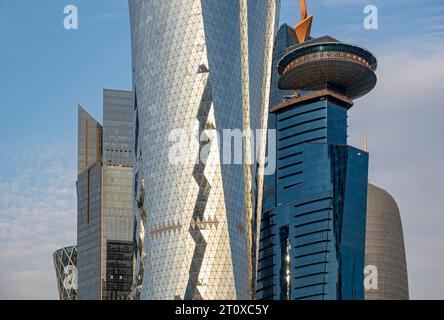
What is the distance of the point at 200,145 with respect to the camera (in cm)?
13400

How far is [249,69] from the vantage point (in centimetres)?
13488

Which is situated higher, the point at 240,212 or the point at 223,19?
the point at 223,19

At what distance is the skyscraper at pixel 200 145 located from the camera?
131625 millimetres

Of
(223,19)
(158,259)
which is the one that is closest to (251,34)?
(223,19)

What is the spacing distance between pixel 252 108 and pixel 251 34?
1004 cm

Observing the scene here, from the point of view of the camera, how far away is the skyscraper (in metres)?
132
